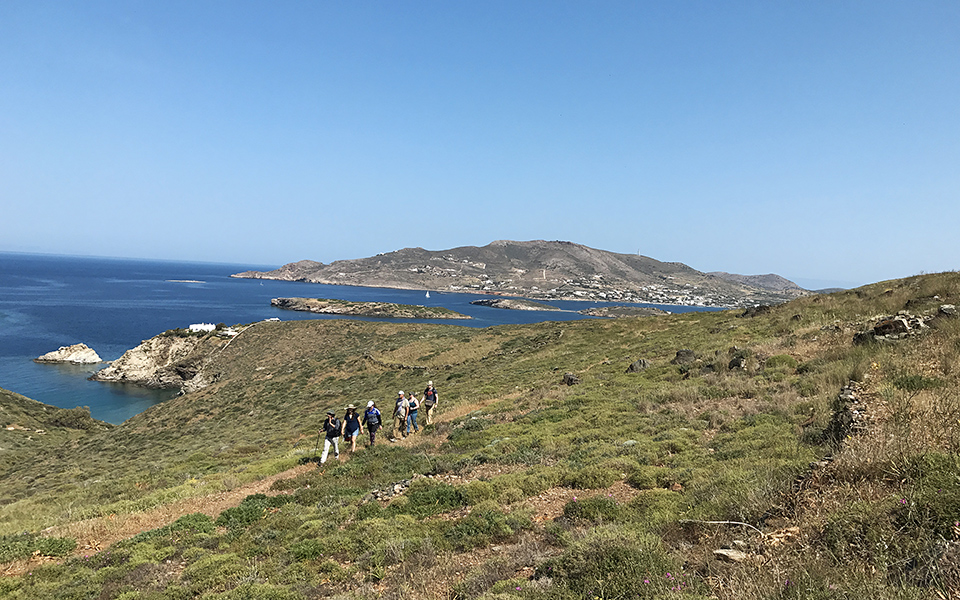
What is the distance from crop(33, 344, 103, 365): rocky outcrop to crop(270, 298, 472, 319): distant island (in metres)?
71.6

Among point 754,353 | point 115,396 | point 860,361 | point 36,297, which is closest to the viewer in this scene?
point 860,361

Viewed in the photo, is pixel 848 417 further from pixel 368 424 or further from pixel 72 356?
pixel 72 356

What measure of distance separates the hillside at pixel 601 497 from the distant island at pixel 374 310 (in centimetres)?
11875

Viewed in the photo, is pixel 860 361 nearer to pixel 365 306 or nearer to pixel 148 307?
pixel 365 306

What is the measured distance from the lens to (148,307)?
146m

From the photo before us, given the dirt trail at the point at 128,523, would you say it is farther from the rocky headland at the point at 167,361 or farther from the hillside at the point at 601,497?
the rocky headland at the point at 167,361

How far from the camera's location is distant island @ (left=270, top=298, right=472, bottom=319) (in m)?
145

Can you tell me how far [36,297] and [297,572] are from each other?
21643 centimetres

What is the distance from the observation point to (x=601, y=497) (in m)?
9.48

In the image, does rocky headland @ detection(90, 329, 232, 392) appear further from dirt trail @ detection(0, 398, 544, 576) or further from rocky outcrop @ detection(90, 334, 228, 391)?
dirt trail @ detection(0, 398, 544, 576)

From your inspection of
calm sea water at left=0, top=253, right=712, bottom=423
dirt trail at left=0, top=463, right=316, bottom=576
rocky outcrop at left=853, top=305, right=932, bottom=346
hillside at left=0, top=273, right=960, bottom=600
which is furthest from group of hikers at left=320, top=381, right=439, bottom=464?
calm sea water at left=0, top=253, right=712, bottom=423

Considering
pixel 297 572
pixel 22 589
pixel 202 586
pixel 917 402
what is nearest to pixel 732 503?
pixel 917 402

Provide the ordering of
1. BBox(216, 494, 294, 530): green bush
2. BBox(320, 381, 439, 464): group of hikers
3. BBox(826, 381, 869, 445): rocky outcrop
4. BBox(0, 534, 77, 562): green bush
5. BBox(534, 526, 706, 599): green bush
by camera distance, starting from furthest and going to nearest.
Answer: BBox(320, 381, 439, 464): group of hikers < BBox(216, 494, 294, 530): green bush < BBox(0, 534, 77, 562): green bush < BBox(826, 381, 869, 445): rocky outcrop < BBox(534, 526, 706, 599): green bush

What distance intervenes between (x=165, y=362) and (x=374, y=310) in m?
79.6
